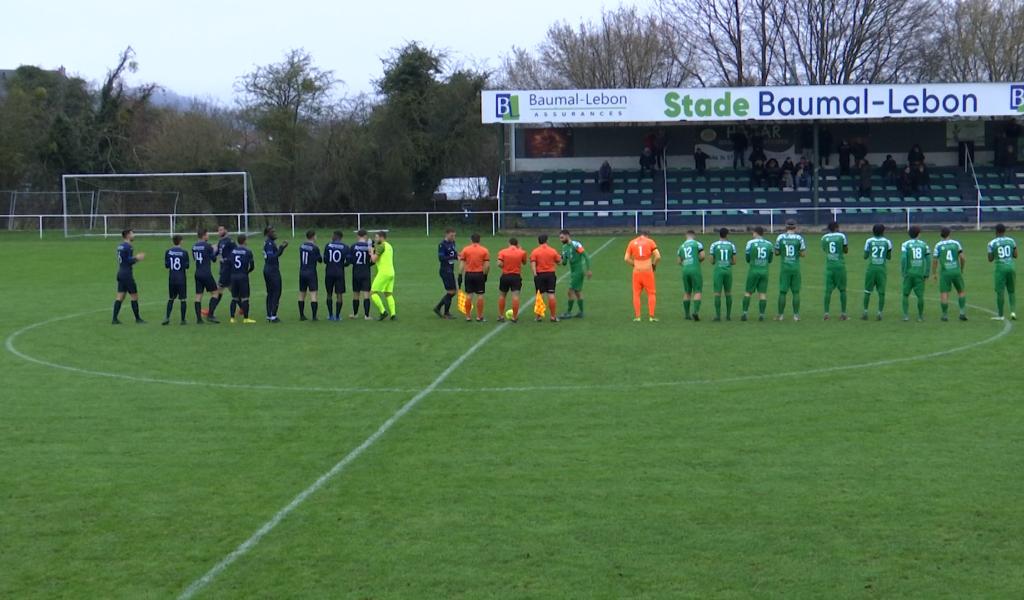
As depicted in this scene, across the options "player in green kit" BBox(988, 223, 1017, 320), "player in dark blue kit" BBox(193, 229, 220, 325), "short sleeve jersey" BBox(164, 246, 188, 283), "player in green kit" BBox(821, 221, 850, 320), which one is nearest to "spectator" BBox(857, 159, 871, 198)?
"player in green kit" BBox(988, 223, 1017, 320)

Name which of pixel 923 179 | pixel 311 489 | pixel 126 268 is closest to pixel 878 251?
pixel 311 489

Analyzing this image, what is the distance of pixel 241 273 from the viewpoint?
22.7 meters

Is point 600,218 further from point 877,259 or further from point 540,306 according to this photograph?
point 877,259

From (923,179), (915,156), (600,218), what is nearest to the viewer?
(600,218)

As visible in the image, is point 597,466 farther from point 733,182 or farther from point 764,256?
point 733,182

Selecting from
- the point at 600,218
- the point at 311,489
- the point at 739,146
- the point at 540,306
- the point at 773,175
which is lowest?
the point at 311,489

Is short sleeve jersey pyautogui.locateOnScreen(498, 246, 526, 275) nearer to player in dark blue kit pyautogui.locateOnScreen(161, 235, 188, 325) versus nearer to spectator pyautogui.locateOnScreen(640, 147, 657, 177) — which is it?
player in dark blue kit pyautogui.locateOnScreen(161, 235, 188, 325)

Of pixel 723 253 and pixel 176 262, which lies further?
pixel 176 262

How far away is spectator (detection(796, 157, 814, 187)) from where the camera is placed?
49.7 meters

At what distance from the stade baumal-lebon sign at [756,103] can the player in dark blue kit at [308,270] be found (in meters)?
24.6

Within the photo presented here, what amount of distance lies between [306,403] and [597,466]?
4.85 meters

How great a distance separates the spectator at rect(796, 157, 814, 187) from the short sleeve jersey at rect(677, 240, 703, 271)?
2936 cm

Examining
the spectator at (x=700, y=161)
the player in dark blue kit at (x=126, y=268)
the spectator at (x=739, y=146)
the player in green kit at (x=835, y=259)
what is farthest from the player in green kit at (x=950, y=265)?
the spectator at (x=739, y=146)

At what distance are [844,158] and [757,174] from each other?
3.98 meters
